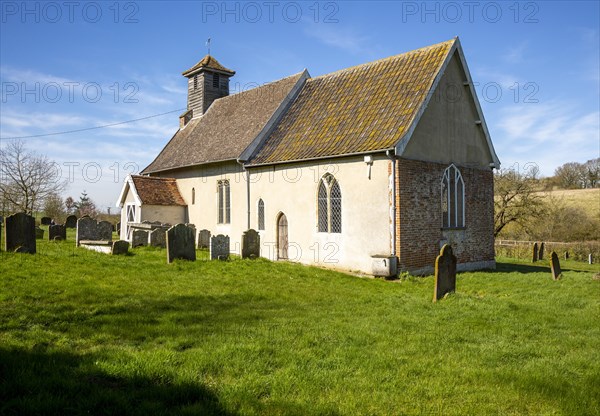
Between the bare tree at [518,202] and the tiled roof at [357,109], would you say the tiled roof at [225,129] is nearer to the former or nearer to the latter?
the tiled roof at [357,109]

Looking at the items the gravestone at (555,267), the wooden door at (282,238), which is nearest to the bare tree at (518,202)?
the gravestone at (555,267)

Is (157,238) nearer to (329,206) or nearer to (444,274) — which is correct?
(329,206)

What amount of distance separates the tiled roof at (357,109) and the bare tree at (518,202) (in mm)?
24284

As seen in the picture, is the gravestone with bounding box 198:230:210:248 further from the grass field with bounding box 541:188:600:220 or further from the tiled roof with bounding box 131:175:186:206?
the grass field with bounding box 541:188:600:220

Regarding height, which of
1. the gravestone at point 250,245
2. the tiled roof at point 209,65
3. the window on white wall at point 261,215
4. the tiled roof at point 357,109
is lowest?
the gravestone at point 250,245

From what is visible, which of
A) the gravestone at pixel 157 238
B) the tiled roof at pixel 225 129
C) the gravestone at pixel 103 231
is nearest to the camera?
the gravestone at pixel 103 231

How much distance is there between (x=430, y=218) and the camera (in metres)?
16.6

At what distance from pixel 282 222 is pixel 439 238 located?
21.0 ft

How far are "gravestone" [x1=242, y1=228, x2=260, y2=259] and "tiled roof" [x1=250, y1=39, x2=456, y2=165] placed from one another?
3296mm

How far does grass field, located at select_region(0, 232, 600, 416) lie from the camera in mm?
4863

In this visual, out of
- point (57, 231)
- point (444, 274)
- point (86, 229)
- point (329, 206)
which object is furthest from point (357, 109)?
point (57, 231)

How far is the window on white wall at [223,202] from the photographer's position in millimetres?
22234

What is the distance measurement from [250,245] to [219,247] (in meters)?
1.69

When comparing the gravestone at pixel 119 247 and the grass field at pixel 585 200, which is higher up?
the grass field at pixel 585 200
